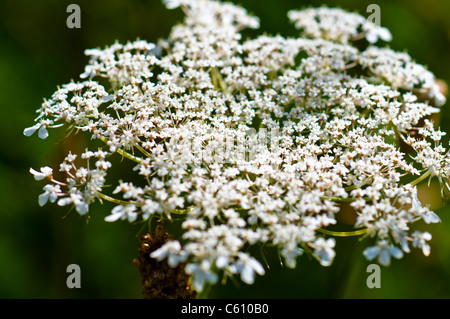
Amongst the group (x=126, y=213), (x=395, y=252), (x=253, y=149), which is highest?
(x=253, y=149)

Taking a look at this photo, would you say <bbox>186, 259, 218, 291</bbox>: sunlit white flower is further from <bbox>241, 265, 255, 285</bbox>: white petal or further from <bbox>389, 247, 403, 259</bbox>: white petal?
<bbox>389, 247, 403, 259</bbox>: white petal

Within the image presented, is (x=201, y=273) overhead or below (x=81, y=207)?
below

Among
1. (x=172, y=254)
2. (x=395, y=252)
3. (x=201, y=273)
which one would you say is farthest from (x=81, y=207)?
(x=395, y=252)

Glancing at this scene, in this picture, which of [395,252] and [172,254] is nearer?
[172,254]

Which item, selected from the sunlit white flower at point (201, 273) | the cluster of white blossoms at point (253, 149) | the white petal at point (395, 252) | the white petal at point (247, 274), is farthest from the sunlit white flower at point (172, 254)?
the white petal at point (395, 252)

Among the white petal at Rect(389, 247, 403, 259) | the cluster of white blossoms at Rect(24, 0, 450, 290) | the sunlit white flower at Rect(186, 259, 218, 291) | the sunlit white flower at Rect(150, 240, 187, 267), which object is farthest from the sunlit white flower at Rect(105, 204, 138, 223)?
the white petal at Rect(389, 247, 403, 259)

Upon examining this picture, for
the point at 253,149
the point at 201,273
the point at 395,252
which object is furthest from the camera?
the point at 253,149

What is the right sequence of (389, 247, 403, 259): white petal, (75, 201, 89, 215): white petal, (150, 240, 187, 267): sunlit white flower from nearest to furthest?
(150, 240, 187, 267): sunlit white flower
(389, 247, 403, 259): white petal
(75, 201, 89, 215): white petal

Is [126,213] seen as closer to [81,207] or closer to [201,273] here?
[81,207]
